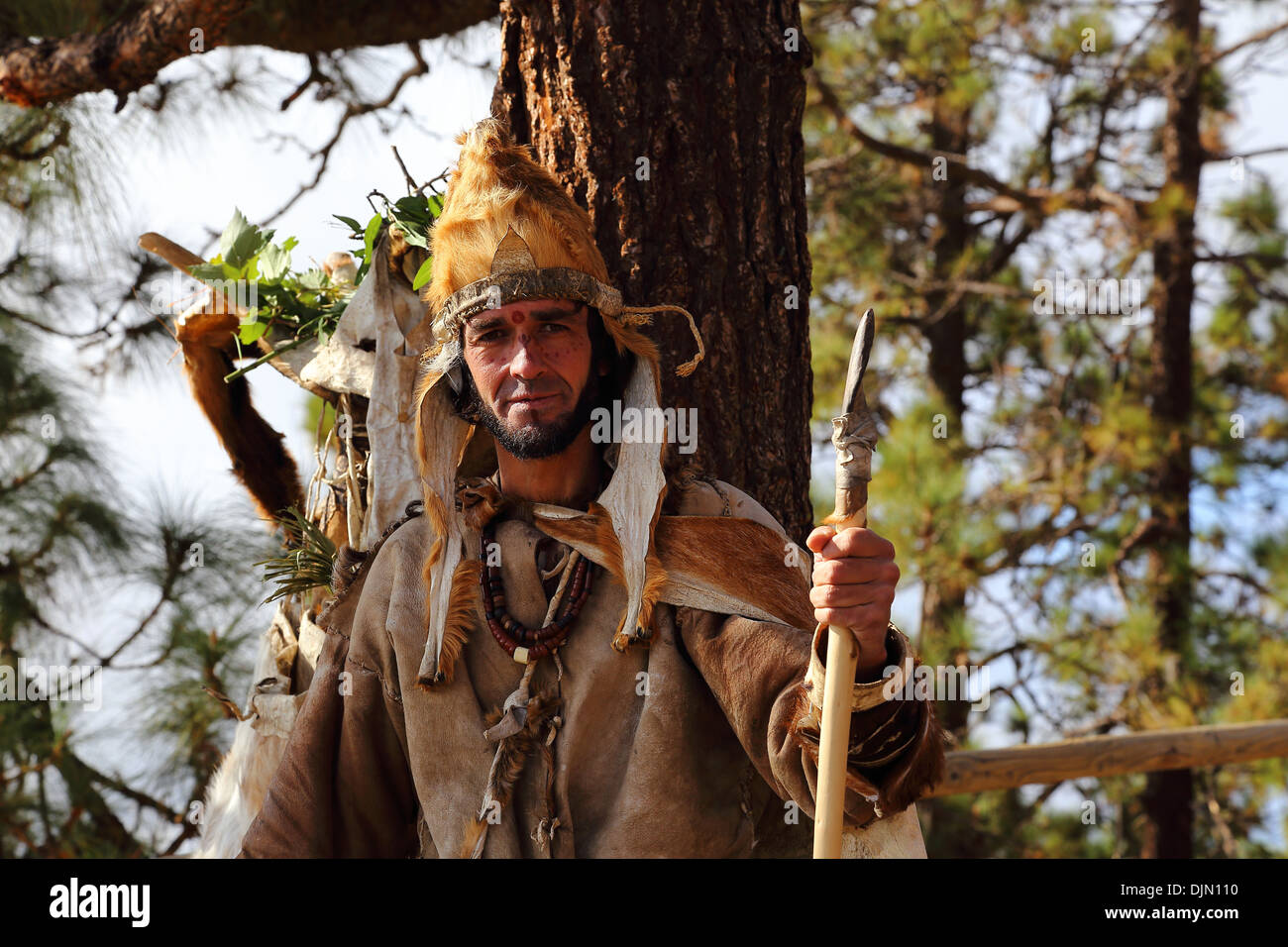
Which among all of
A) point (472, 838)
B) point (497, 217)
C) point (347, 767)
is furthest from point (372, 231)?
point (472, 838)

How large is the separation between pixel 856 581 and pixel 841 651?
0.33 feet

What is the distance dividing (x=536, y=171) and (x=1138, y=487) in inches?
223

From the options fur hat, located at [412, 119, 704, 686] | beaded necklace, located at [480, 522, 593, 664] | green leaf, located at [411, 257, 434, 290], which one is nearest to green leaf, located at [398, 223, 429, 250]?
green leaf, located at [411, 257, 434, 290]

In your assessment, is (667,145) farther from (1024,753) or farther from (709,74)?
(1024,753)

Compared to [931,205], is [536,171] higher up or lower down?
lower down

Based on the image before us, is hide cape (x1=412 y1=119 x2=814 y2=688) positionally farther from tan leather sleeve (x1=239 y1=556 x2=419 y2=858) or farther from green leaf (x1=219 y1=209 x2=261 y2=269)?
green leaf (x1=219 y1=209 x2=261 y2=269)

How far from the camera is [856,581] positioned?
2055 mm

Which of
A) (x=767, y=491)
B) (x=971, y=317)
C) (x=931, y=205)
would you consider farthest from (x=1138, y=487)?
(x=767, y=491)

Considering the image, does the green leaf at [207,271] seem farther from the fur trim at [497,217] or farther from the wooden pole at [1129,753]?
the wooden pole at [1129,753]

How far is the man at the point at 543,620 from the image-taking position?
2.48 meters

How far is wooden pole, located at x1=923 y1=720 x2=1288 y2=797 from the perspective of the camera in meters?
4.84

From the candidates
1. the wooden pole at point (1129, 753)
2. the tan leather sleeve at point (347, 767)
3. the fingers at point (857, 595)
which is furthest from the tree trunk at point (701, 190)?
the wooden pole at point (1129, 753)

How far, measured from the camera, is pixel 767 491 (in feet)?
10.3
